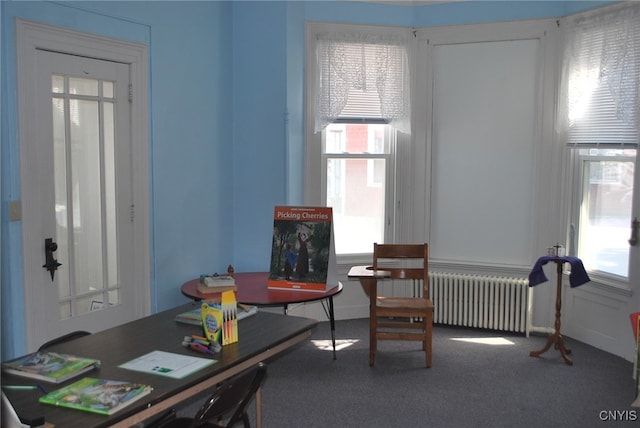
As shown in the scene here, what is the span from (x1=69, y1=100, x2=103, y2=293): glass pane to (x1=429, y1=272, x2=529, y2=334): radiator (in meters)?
3.09

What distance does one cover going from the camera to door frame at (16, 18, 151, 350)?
11.4 feet

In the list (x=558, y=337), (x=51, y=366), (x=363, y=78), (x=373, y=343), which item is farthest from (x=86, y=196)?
(x=558, y=337)

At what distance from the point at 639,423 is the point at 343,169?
3.24 meters

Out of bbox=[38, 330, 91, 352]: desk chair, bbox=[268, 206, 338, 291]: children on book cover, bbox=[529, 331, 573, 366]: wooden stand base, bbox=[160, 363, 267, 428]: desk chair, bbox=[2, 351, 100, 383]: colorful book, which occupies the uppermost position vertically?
bbox=[268, 206, 338, 291]: children on book cover

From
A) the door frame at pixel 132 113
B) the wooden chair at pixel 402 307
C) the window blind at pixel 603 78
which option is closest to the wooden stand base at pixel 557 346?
the wooden chair at pixel 402 307

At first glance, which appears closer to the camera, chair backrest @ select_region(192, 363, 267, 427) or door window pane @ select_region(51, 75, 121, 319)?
chair backrest @ select_region(192, 363, 267, 427)

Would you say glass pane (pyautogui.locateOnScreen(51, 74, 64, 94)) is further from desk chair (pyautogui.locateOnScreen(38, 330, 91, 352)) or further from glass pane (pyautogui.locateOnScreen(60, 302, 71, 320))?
desk chair (pyautogui.locateOnScreen(38, 330, 91, 352))

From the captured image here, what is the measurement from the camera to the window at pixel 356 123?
554 centimetres

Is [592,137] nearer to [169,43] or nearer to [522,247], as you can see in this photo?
[522,247]

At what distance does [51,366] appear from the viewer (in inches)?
94.7

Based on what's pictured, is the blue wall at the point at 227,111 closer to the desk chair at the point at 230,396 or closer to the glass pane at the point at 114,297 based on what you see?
the glass pane at the point at 114,297

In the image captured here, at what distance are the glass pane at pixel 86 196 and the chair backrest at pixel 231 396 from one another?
1993 mm

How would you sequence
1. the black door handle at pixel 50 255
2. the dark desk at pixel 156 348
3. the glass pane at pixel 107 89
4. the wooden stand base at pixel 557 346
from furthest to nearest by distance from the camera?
1. the wooden stand base at pixel 557 346
2. the glass pane at pixel 107 89
3. the black door handle at pixel 50 255
4. the dark desk at pixel 156 348

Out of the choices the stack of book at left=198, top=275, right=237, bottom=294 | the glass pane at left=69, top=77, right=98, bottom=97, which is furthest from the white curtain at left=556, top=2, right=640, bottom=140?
the glass pane at left=69, top=77, right=98, bottom=97
